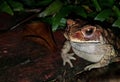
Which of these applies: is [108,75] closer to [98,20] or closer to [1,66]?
[98,20]

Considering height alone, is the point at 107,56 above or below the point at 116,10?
below

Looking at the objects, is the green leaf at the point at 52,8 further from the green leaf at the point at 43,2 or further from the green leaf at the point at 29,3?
the green leaf at the point at 29,3

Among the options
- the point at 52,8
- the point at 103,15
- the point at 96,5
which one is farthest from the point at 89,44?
the point at 52,8

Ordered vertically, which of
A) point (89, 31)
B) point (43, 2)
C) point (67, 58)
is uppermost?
point (43, 2)

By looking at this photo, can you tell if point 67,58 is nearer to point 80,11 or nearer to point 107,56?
point 107,56

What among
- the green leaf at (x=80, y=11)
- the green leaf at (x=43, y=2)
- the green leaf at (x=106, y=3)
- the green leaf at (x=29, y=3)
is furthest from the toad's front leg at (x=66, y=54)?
the green leaf at (x=29, y=3)

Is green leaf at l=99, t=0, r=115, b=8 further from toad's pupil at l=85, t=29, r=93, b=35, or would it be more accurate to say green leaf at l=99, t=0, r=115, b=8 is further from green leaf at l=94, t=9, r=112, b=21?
toad's pupil at l=85, t=29, r=93, b=35

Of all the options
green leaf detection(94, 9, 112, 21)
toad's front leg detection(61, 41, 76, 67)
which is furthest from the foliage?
toad's front leg detection(61, 41, 76, 67)
